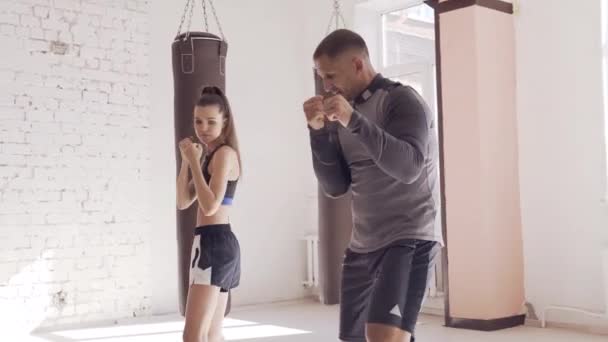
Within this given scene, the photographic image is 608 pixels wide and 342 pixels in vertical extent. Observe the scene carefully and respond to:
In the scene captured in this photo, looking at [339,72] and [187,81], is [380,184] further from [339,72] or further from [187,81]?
[187,81]

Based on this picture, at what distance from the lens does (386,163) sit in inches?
73.1

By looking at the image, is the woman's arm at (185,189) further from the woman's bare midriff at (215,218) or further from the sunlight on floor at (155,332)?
the sunlight on floor at (155,332)

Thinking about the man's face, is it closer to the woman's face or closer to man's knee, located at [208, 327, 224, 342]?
the woman's face

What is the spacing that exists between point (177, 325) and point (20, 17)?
2501 millimetres

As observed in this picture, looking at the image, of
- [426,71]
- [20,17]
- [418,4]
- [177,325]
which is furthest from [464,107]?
[20,17]

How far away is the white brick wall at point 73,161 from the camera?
5305 millimetres

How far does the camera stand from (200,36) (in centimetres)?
385

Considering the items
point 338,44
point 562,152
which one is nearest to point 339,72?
point 338,44

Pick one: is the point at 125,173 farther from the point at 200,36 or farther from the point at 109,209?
the point at 200,36

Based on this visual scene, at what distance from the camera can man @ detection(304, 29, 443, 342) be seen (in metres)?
1.92

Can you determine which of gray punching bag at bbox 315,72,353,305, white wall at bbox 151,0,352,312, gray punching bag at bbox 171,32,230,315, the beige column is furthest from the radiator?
gray punching bag at bbox 171,32,230,315

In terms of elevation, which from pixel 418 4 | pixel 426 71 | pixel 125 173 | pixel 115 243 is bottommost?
pixel 115 243

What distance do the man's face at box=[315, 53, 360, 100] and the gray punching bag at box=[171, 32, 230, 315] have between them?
1.81 metres

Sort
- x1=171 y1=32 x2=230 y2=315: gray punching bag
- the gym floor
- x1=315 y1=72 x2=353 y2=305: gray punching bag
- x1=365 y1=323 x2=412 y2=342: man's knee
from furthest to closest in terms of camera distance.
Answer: the gym floor
x1=315 y1=72 x2=353 y2=305: gray punching bag
x1=171 y1=32 x2=230 y2=315: gray punching bag
x1=365 y1=323 x2=412 y2=342: man's knee
